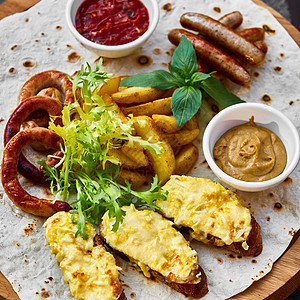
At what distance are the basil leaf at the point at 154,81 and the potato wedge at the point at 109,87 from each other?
0.54ft

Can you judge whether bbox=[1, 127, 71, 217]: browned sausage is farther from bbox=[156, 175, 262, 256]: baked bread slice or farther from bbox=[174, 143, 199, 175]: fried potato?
bbox=[174, 143, 199, 175]: fried potato

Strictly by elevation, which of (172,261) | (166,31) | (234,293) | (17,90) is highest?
(166,31)

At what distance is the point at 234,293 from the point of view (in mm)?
4289

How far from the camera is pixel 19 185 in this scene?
4.55 metres

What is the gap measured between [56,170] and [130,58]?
1.77 meters

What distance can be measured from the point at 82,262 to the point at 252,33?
132 inches

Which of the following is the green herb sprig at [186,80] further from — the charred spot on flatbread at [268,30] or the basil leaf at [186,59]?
the charred spot on flatbread at [268,30]

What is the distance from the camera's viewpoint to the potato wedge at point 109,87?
4.67m

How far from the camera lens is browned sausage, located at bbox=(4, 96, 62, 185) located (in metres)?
4.70

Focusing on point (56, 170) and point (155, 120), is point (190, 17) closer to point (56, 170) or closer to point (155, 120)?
point (155, 120)

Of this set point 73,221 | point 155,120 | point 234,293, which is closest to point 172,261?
point 234,293

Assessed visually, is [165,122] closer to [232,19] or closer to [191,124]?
[191,124]

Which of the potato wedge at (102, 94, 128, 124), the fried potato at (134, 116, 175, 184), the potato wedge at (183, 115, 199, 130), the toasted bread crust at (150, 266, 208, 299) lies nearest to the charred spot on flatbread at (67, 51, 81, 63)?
the potato wedge at (102, 94, 128, 124)

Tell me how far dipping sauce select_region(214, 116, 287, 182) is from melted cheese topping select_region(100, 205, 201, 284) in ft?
2.81
